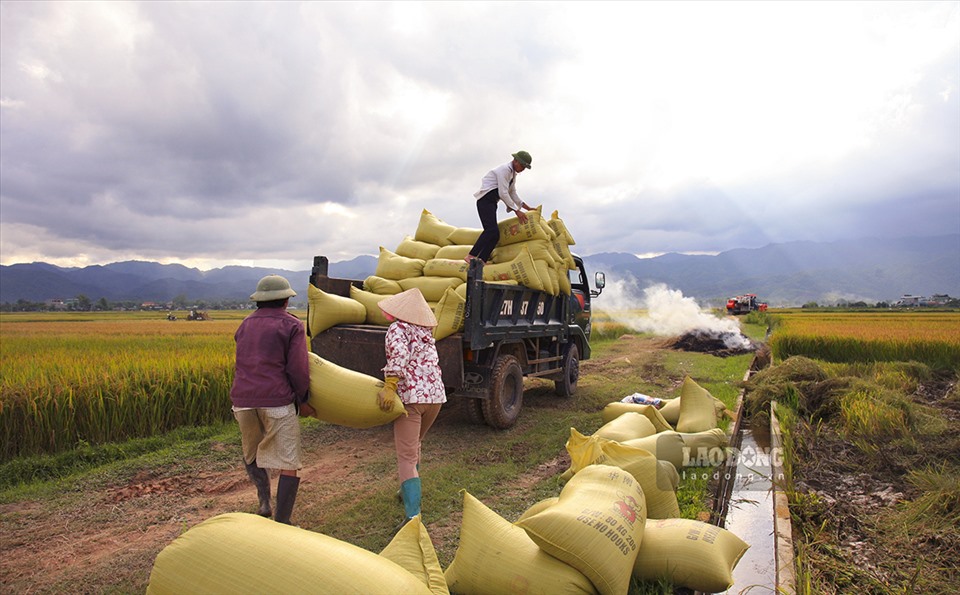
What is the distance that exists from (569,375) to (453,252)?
2.85 m

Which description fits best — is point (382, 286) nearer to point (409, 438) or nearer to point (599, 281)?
point (409, 438)

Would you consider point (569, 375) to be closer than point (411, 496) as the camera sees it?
No

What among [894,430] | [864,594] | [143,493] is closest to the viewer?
[864,594]

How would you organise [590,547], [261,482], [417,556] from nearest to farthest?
[417,556] < [590,547] < [261,482]

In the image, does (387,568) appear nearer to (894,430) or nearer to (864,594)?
(864,594)

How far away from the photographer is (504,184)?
22.3 feet

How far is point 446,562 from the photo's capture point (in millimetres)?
3174

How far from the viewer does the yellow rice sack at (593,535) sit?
2.39 metres

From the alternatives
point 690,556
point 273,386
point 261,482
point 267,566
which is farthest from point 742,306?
point 267,566

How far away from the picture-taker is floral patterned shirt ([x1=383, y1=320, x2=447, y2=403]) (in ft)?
11.9

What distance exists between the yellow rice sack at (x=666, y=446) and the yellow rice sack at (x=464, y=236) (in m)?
3.64

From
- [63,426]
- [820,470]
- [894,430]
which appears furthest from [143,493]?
[894,430]

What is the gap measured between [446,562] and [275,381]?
1479 mm

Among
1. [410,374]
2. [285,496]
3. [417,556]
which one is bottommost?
[285,496]
